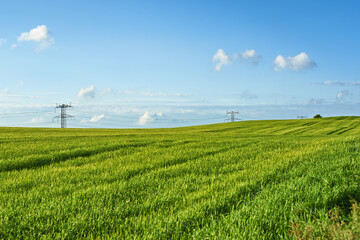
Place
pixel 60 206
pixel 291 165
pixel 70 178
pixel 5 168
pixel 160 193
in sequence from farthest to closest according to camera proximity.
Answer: pixel 5 168, pixel 291 165, pixel 70 178, pixel 160 193, pixel 60 206

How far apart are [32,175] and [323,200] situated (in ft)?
24.2

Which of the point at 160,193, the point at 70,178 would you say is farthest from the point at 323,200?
the point at 70,178

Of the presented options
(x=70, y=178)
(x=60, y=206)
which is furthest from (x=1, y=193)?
(x=60, y=206)

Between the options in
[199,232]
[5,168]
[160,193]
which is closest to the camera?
[199,232]

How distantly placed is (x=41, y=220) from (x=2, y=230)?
536 mm

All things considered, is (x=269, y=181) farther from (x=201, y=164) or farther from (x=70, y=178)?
(x=70, y=178)

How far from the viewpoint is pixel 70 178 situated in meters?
7.08

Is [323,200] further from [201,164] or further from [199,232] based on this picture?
[201,164]

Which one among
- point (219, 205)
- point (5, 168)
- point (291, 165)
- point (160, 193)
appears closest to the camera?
point (219, 205)

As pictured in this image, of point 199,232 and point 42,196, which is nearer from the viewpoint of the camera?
point 199,232

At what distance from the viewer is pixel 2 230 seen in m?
4.10

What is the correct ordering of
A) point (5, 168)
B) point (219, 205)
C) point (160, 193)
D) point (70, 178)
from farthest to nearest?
1. point (5, 168)
2. point (70, 178)
3. point (160, 193)
4. point (219, 205)

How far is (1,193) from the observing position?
19.4 feet

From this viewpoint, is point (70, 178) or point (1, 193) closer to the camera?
point (1, 193)
